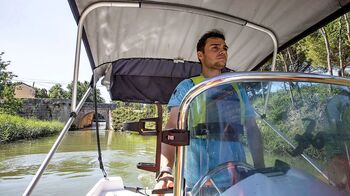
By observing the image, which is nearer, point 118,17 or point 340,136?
point 340,136

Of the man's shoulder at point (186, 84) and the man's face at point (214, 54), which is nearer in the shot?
the man's shoulder at point (186, 84)

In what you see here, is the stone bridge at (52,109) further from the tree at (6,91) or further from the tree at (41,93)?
the tree at (41,93)

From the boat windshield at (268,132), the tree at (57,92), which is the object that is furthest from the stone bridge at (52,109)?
the boat windshield at (268,132)

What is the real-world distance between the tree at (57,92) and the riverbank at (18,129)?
30.2 meters

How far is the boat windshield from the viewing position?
106 centimetres

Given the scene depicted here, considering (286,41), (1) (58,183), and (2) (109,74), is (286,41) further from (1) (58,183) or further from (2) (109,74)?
(1) (58,183)

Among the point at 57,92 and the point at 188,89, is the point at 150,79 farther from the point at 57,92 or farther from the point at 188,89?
the point at 57,92

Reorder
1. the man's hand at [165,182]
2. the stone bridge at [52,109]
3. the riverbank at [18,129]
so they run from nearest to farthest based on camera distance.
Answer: the man's hand at [165,182], the riverbank at [18,129], the stone bridge at [52,109]

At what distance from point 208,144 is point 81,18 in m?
1.54

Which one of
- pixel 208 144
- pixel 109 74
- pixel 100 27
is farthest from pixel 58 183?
pixel 208 144

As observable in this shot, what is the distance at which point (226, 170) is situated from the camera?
1.04 m

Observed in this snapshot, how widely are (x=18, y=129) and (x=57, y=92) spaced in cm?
3720

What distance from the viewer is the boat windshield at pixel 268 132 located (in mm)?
1056

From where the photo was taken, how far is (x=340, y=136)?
107cm
